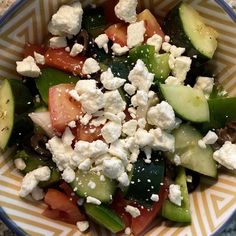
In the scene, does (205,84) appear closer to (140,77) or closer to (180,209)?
(140,77)

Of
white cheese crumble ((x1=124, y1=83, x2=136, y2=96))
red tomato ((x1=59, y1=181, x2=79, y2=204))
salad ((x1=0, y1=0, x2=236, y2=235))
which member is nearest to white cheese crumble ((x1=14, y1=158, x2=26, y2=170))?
salad ((x1=0, y1=0, x2=236, y2=235))

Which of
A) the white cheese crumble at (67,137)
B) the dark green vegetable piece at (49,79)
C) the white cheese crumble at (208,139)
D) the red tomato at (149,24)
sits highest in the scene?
the red tomato at (149,24)

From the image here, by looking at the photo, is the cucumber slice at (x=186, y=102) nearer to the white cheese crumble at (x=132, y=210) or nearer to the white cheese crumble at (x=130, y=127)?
the white cheese crumble at (x=130, y=127)

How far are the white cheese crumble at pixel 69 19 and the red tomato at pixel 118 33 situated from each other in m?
0.09

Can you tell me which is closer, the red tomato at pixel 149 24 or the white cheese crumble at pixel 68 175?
the white cheese crumble at pixel 68 175

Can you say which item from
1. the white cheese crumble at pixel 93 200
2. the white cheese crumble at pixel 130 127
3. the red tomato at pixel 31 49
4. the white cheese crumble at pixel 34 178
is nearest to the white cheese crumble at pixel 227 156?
the white cheese crumble at pixel 130 127

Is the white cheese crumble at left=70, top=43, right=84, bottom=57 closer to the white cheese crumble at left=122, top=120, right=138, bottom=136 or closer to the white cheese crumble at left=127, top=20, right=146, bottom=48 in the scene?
the white cheese crumble at left=127, top=20, right=146, bottom=48

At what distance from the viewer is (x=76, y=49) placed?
1.50 meters

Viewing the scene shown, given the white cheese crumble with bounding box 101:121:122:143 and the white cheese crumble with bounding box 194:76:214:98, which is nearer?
the white cheese crumble with bounding box 101:121:122:143

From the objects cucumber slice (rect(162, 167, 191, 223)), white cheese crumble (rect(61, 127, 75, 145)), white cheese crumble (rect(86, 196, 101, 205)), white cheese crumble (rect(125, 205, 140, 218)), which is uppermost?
white cheese crumble (rect(61, 127, 75, 145))

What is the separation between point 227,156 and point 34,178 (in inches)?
20.1

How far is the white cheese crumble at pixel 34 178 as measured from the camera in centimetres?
146

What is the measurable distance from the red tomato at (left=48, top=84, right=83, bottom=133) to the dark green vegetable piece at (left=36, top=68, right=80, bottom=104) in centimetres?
5

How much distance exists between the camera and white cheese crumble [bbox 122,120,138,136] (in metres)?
1.43
